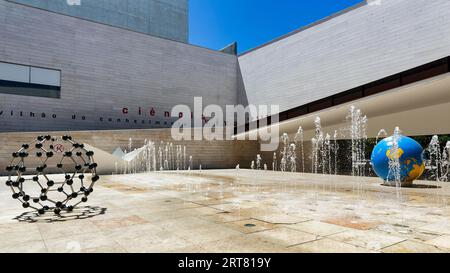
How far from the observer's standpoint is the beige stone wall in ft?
63.4

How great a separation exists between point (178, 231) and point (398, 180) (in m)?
10.2

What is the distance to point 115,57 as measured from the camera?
30.5m

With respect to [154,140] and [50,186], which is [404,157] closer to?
[50,186]

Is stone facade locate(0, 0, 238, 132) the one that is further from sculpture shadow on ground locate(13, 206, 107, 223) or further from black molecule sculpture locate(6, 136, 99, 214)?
sculpture shadow on ground locate(13, 206, 107, 223)

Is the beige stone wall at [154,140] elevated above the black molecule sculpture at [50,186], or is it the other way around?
the beige stone wall at [154,140]

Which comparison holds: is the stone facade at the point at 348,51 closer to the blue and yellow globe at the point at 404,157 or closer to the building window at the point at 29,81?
the blue and yellow globe at the point at 404,157

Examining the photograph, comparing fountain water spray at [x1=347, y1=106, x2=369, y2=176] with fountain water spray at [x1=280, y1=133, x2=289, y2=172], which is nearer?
fountain water spray at [x1=347, y1=106, x2=369, y2=176]

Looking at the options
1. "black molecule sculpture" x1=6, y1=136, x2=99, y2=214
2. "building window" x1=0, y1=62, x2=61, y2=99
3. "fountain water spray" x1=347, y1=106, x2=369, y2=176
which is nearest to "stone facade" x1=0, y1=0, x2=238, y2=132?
"building window" x1=0, y1=62, x2=61, y2=99

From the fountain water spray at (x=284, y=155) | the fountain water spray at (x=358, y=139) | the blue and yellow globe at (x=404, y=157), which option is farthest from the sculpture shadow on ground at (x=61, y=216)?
the fountain water spray at (x=284, y=155)

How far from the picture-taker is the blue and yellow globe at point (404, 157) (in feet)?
37.4

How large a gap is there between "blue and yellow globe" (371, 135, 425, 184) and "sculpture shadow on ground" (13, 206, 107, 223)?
33.2 feet

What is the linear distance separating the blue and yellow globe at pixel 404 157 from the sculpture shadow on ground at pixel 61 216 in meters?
10.1

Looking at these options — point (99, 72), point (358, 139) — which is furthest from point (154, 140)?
point (358, 139)
